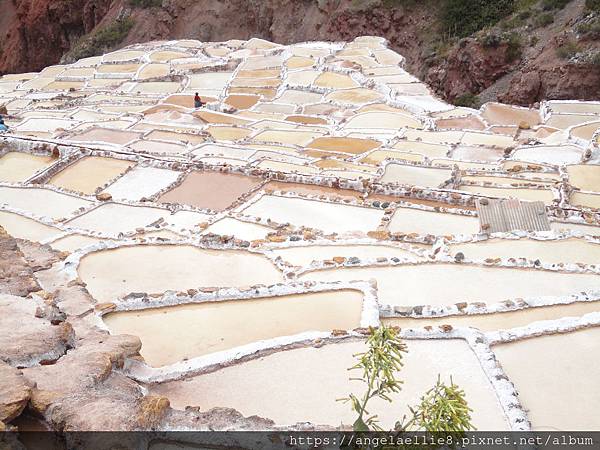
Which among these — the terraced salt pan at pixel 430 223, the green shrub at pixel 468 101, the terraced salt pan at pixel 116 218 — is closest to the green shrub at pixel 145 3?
the green shrub at pixel 468 101

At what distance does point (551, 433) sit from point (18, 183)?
9619 millimetres

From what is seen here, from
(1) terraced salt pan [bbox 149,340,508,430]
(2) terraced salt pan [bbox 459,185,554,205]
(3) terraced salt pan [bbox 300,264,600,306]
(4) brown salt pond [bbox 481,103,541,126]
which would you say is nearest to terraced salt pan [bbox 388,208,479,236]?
(2) terraced salt pan [bbox 459,185,554,205]

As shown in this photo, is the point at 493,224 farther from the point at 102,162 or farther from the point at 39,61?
the point at 39,61

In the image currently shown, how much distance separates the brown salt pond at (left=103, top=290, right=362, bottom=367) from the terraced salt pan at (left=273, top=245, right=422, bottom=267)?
4.79 feet

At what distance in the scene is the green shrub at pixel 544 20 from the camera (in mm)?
20047

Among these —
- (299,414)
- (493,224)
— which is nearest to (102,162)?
(493,224)

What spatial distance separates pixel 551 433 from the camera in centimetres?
415

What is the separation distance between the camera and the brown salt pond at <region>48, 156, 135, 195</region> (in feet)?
35.9

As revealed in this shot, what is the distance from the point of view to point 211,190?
10.6 metres

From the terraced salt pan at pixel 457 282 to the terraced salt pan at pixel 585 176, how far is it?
523cm

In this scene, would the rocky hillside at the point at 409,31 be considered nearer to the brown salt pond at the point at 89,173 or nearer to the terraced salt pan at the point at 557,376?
the brown salt pond at the point at 89,173

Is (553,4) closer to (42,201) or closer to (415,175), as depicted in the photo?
(415,175)

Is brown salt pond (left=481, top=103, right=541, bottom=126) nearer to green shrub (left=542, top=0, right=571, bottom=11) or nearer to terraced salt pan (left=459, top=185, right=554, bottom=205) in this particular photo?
terraced salt pan (left=459, top=185, right=554, bottom=205)

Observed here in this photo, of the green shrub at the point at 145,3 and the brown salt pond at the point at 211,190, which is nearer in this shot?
Answer: the brown salt pond at the point at 211,190
